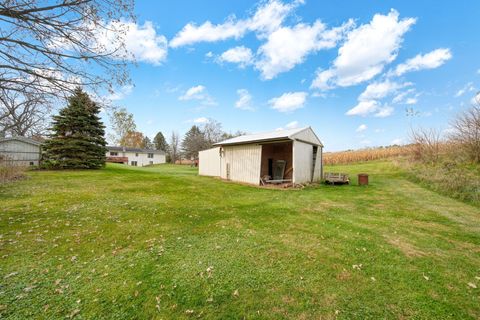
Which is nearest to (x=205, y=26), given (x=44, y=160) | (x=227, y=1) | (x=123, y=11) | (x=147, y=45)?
(x=227, y=1)

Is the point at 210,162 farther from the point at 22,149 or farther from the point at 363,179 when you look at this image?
the point at 22,149

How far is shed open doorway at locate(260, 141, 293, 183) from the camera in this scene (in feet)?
48.1

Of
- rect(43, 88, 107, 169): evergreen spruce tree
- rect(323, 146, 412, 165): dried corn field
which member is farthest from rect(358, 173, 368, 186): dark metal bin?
rect(43, 88, 107, 169): evergreen spruce tree

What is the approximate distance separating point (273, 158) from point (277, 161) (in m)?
0.73

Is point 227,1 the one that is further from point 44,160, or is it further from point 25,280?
point 44,160

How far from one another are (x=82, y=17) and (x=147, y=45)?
1.83 metres

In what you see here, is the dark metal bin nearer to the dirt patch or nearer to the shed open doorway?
the shed open doorway

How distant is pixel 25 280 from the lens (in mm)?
2781

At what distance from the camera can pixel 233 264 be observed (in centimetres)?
329

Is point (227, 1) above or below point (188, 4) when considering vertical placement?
above

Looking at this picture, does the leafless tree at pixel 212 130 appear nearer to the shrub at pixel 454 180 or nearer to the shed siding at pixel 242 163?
the shed siding at pixel 242 163

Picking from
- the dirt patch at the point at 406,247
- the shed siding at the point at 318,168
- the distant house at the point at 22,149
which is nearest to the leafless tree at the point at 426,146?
the shed siding at the point at 318,168

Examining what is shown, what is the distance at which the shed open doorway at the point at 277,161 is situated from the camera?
14672mm

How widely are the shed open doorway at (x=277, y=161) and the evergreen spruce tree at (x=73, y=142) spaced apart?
14.4 m
